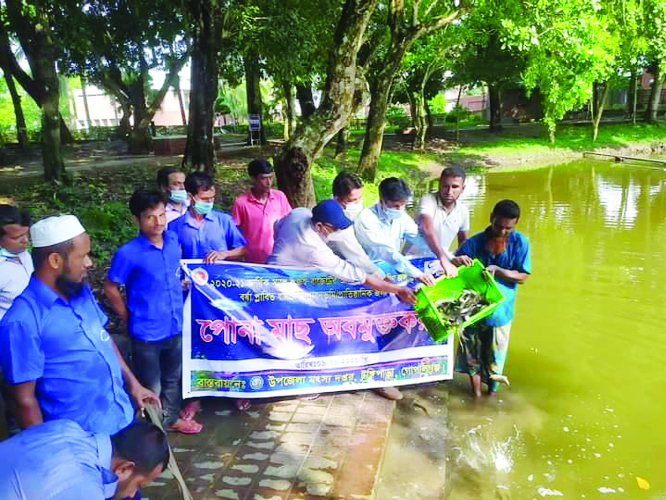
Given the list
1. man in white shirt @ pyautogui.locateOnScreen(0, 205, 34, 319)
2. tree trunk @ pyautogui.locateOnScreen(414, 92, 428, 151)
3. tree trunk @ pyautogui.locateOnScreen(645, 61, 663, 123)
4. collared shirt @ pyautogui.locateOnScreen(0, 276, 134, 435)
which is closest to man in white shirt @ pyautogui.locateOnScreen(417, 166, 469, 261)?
collared shirt @ pyautogui.locateOnScreen(0, 276, 134, 435)

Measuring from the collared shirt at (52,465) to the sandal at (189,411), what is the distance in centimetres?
211

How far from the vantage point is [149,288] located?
10.9 ft

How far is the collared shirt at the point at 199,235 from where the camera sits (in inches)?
157

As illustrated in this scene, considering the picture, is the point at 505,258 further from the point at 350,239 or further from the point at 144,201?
the point at 144,201

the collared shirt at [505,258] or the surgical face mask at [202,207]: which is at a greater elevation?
the surgical face mask at [202,207]

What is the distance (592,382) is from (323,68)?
12610 millimetres

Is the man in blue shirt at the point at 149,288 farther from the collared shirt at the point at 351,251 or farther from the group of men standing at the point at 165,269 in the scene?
the collared shirt at the point at 351,251

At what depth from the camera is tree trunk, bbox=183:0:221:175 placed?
9.17m

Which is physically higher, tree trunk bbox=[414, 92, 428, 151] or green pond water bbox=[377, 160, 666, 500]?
tree trunk bbox=[414, 92, 428, 151]

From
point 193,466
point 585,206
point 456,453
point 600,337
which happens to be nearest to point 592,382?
point 600,337

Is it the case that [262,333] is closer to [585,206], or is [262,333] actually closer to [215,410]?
[215,410]

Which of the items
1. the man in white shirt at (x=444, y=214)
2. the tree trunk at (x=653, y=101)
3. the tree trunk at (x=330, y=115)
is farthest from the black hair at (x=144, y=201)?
the tree trunk at (x=653, y=101)

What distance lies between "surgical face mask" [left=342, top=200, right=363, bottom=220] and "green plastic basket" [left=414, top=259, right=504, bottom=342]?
881 mm

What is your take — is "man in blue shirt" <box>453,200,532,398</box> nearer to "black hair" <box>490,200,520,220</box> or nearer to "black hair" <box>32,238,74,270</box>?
"black hair" <box>490,200,520,220</box>
